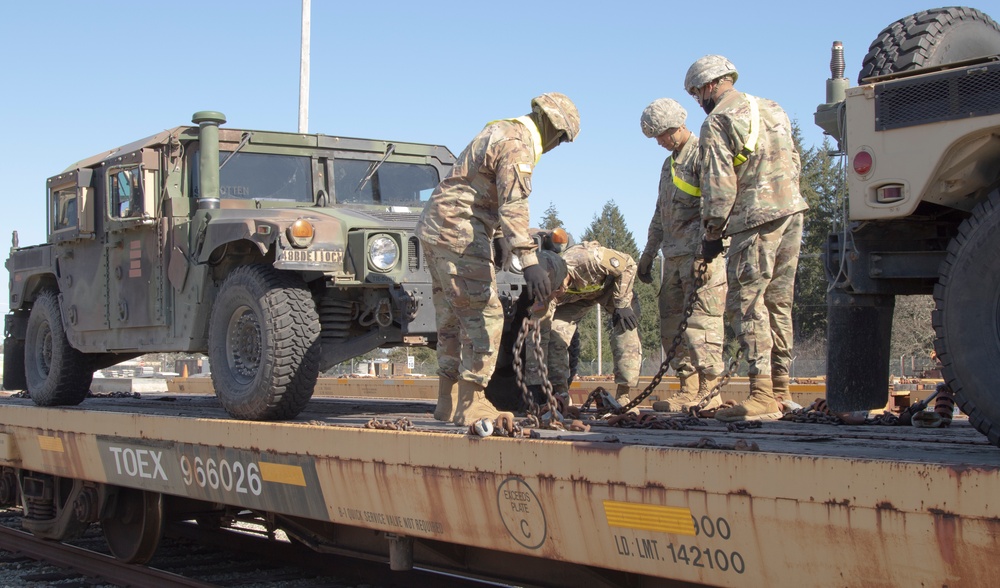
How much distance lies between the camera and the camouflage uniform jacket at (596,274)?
808 cm

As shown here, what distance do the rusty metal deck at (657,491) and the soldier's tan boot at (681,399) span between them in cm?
149

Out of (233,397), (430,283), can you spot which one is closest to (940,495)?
(430,283)

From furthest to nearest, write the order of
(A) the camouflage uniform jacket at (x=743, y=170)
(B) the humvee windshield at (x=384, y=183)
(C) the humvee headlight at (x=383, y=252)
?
1. (B) the humvee windshield at (x=384, y=183)
2. (C) the humvee headlight at (x=383, y=252)
3. (A) the camouflage uniform jacket at (x=743, y=170)

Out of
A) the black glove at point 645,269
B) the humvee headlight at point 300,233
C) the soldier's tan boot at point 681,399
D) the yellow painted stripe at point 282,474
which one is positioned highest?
the humvee headlight at point 300,233

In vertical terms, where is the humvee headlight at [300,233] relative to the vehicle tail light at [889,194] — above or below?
above

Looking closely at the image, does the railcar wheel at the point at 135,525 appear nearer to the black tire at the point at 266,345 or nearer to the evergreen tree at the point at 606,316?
the black tire at the point at 266,345

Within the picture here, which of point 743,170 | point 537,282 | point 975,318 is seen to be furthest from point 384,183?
point 975,318

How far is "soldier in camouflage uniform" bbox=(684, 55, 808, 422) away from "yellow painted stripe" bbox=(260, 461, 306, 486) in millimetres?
2058

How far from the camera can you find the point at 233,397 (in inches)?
242

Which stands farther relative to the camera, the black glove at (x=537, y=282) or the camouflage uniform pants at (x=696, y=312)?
the camouflage uniform pants at (x=696, y=312)

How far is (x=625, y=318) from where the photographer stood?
8.59 meters

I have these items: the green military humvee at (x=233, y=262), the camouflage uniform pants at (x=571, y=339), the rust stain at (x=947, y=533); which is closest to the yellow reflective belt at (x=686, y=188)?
the camouflage uniform pants at (x=571, y=339)

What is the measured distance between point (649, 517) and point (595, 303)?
208 inches

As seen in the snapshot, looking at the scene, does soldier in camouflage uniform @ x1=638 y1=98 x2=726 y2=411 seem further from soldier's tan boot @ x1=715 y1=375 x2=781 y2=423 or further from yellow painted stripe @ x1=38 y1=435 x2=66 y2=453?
yellow painted stripe @ x1=38 y1=435 x2=66 y2=453
